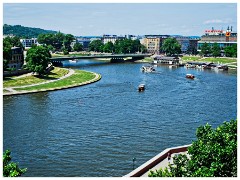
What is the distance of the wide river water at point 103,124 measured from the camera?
3303 centimetres

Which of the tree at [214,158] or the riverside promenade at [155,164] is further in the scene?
the riverside promenade at [155,164]

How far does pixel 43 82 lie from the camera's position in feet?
252

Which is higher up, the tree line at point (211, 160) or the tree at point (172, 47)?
the tree at point (172, 47)

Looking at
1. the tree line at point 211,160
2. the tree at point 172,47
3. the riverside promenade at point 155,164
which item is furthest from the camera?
the tree at point 172,47

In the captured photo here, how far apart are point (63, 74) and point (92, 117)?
147 ft

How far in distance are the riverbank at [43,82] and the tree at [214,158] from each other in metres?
47.8

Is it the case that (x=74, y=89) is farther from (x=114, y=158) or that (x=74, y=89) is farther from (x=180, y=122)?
(x=114, y=158)

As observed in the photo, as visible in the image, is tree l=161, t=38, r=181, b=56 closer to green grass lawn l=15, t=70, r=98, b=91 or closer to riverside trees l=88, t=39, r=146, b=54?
riverside trees l=88, t=39, r=146, b=54

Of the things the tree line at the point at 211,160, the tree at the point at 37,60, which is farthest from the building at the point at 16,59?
the tree line at the point at 211,160

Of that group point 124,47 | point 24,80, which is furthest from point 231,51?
point 24,80

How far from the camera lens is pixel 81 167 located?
3159 cm

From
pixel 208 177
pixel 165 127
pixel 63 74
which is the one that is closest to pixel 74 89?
pixel 63 74

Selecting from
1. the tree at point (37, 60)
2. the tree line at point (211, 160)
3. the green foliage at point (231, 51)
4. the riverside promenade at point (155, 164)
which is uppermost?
the green foliage at point (231, 51)

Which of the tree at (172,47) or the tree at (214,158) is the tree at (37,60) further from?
the tree at (172,47)
